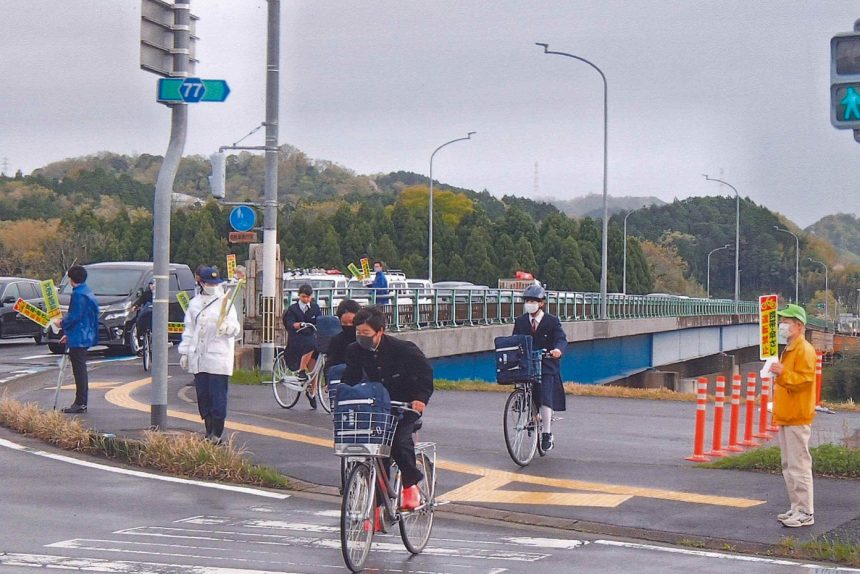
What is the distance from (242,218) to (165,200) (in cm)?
926

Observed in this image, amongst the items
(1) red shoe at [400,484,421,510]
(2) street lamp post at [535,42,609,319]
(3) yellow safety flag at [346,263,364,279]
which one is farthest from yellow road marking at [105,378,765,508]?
(2) street lamp post at [535,42,609,319]

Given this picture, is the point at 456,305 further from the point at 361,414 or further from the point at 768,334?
the point at 361,414

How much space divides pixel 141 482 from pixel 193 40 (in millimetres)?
4852

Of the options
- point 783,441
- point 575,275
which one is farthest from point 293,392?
point 575,275

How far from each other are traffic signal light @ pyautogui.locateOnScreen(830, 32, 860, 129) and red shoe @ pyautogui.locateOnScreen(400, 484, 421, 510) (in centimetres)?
464

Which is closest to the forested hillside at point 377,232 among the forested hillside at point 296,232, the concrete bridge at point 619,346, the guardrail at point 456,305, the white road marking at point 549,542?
the forested hillside at point 296,232

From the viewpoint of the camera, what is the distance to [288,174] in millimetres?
153000

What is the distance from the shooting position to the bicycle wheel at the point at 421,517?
834 centimetres

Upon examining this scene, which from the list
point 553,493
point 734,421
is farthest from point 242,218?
point 553,493

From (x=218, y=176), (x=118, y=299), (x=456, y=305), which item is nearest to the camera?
(x=218, y=176)

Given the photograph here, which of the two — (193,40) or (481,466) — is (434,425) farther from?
(193,40)

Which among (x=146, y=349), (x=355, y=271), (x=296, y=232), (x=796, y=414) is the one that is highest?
(x=296, y=232)

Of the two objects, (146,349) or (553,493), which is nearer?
(553,493)

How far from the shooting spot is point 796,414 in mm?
9898
